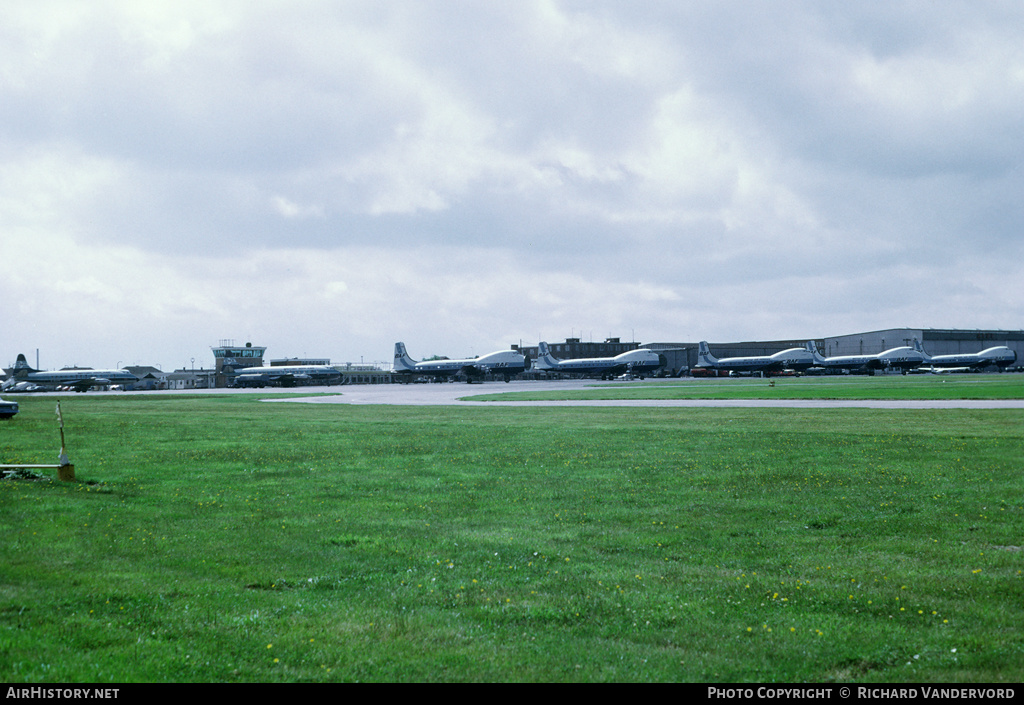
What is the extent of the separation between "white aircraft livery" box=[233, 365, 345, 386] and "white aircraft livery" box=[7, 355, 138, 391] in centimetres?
2434

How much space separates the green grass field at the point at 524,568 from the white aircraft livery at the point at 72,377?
149217 mm

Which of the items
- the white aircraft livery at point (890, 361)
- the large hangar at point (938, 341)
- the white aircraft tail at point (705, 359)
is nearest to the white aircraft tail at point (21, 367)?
the white aircraft tail at point (705, 359)

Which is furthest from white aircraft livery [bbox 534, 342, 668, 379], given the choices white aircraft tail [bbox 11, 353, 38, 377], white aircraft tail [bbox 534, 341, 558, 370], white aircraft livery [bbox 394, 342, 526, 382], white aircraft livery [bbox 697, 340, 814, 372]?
white aircraft tail [bbox 11, 353, 38, 377]

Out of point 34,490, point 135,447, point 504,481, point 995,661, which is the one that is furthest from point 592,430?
point 995,661

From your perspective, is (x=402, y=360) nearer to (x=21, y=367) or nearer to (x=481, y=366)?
(x=481, y=366)

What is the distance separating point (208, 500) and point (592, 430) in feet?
61.5

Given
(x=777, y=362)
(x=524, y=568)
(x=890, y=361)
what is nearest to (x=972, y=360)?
(x=890, y=361)

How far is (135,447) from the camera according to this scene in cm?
2678

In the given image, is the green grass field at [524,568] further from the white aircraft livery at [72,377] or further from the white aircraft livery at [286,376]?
the white aircraft livery at [72,377]

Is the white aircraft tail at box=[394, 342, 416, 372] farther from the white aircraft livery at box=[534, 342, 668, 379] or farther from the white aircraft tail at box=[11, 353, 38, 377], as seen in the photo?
the white aircraft tail at box=[11, 353, 38, 377]

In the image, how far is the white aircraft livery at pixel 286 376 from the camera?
151m
